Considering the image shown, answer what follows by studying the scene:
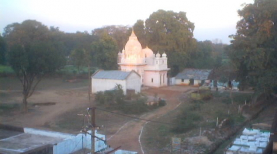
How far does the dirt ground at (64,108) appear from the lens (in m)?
15.9

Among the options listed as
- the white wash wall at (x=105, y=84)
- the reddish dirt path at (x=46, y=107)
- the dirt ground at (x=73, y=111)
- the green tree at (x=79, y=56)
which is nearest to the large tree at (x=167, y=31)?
the dirt ground at (x=73, y=111)

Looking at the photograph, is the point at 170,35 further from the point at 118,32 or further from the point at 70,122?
the point at 70,122

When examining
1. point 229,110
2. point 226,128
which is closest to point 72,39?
point 229,110

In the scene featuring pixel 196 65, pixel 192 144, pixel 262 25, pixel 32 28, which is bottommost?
pixel 192 144

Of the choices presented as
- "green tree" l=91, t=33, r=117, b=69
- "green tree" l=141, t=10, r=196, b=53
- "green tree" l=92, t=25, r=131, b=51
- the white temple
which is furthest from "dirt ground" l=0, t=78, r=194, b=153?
"green tree" l=92, t=25, r=131, b=51

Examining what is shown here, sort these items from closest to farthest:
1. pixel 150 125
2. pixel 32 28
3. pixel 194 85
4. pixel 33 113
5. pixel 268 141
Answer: pixel 268 141, pixel 150 125, pixel 33 113, pixel 194 85, pixel 32 28

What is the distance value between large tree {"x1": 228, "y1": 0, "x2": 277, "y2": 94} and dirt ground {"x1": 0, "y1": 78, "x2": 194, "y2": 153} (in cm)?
611

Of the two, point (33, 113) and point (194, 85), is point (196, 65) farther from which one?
point (33, 113)

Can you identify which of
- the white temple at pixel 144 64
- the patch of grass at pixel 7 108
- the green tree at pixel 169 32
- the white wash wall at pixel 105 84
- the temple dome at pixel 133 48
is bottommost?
the patch of grass at pixel 7 108

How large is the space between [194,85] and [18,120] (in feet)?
72.9

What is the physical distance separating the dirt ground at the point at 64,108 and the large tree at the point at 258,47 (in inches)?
241

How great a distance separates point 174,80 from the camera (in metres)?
37.5

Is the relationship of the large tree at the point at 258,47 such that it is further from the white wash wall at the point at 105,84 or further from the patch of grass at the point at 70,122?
the patch of grass at the point at 70,122

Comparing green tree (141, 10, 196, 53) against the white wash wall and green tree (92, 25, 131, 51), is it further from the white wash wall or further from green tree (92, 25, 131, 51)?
the white wash wall
